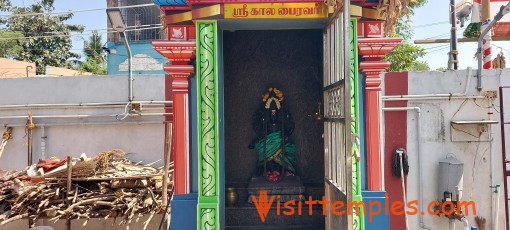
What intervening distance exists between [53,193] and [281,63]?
14.8 feet

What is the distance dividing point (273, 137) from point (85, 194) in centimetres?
353

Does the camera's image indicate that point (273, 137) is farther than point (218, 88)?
Yes

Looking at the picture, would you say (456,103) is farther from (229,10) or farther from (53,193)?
(53,193)

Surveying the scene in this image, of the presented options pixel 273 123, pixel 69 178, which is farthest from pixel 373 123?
pixel 69 178

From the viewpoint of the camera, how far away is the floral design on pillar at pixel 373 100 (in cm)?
429

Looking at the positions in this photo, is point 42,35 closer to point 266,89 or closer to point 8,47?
point 8,47

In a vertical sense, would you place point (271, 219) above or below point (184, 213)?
below

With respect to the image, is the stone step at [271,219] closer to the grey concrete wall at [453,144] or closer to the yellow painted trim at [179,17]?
the grey concrete wall at [453,144]

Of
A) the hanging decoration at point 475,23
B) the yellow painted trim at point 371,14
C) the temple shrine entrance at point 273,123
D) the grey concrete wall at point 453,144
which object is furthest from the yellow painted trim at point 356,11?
the hanging decoration at point 475,23

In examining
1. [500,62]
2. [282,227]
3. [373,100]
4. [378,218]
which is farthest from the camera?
[500,62]

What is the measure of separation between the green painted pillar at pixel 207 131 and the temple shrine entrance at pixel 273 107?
5.22 ft

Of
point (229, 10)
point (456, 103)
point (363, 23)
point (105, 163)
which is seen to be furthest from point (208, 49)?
point (456, 103)

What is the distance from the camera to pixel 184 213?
169 inches

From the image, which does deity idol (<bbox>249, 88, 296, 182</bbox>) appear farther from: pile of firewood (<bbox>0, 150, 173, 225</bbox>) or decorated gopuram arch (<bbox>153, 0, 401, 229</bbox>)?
pile of firewood (<bbox>0, 150, 173, 225</bbox>)
